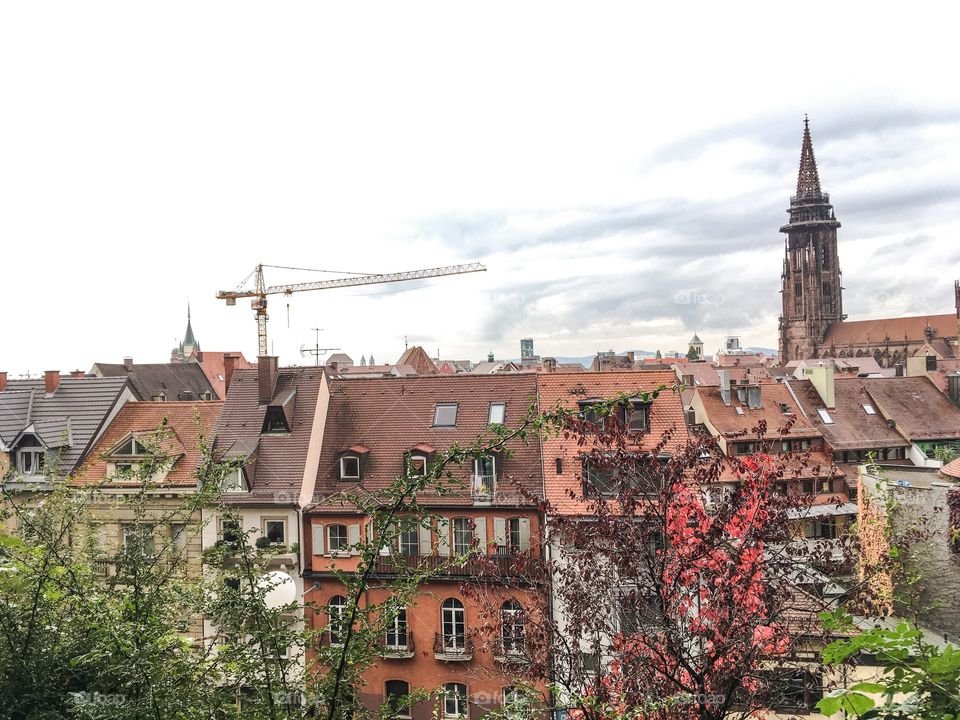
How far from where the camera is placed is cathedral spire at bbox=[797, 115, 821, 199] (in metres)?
164

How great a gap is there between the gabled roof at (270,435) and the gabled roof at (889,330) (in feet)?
456

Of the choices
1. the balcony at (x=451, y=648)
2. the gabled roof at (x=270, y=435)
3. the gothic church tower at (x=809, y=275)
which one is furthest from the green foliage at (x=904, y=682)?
the gothic church tower at (x=809, y=275)

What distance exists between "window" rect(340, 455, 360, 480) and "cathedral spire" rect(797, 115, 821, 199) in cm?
15986

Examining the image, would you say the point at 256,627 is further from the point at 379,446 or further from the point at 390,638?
the point at 379,446

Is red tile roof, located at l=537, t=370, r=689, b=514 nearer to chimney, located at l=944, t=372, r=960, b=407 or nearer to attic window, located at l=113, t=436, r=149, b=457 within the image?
attic window, located at l=113, t=436, r=149, b=457

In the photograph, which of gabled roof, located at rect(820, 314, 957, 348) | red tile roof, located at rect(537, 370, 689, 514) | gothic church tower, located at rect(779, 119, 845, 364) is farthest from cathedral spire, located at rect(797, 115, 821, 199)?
red tile roof, located at rect(537, 370, 689, 514)

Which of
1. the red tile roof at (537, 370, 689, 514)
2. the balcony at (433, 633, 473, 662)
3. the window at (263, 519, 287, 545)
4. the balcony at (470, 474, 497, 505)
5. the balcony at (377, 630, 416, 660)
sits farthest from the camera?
the window at (263, 519, 287, 545)

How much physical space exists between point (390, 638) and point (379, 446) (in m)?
6.44

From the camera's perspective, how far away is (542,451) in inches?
1011

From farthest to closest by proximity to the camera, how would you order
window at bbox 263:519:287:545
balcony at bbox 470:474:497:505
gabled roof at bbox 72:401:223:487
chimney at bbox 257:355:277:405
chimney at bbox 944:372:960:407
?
chimney at bbox 944:372:960:407, chimney at bbox 257:355:277:405, gabled roof at bbox 72:401:223:487, window at bbox 263:519:287:545, balcony at bbox 470:474:497:505

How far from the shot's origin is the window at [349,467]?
26.3 meters

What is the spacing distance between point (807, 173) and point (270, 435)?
542 ft

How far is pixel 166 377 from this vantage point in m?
79.6

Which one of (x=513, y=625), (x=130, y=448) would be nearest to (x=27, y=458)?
(x=130, y=448)
